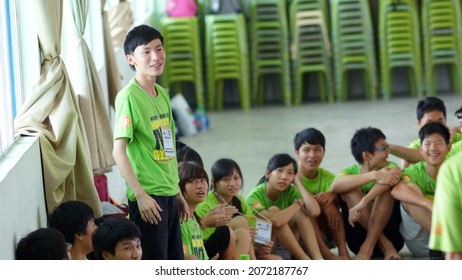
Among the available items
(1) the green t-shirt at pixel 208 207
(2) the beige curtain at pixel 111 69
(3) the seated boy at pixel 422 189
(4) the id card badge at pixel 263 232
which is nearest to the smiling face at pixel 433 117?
(3) the seated boy at pixel 422 189

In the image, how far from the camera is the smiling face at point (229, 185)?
5883mm

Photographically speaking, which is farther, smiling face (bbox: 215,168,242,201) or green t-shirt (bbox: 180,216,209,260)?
smiling face (bbox: 215,168,242,201)

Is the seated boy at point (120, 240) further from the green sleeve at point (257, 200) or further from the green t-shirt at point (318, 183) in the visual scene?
the green t-shirt at point (318, 183)

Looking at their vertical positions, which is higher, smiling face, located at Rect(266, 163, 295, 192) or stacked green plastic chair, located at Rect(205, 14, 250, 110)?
stacked green plastic chair, located at Rect(205, 14, 250, 110)

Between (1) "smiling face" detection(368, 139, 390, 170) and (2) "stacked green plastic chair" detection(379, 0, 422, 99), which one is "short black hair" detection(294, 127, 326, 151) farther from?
(2) "stacked green plastic chair" detection(379, 0, 422, 99)

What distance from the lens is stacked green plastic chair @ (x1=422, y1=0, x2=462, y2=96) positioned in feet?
41.0

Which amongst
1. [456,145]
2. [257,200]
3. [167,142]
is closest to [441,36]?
[456,145]

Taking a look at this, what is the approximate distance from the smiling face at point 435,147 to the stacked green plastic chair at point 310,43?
641 cm

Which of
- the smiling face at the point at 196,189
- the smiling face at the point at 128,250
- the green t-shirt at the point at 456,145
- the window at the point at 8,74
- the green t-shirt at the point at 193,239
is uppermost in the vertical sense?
the window at the point at 8,74

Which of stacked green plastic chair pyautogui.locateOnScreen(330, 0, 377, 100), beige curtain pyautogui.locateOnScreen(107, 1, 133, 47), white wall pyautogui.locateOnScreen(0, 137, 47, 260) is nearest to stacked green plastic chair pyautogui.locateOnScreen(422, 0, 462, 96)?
stacked green plastic chair pyautogui.locateOnScreen(330, 0, 377, 100)

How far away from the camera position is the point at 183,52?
12430 millimetres

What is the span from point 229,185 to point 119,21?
3726 millimetres

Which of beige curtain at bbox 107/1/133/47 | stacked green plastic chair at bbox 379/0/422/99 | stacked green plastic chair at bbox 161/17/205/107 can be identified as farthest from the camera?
stacked green plastic chair at bbox 379/0/422/99

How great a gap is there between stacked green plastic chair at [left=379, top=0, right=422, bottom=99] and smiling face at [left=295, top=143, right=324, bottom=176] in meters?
6.18
